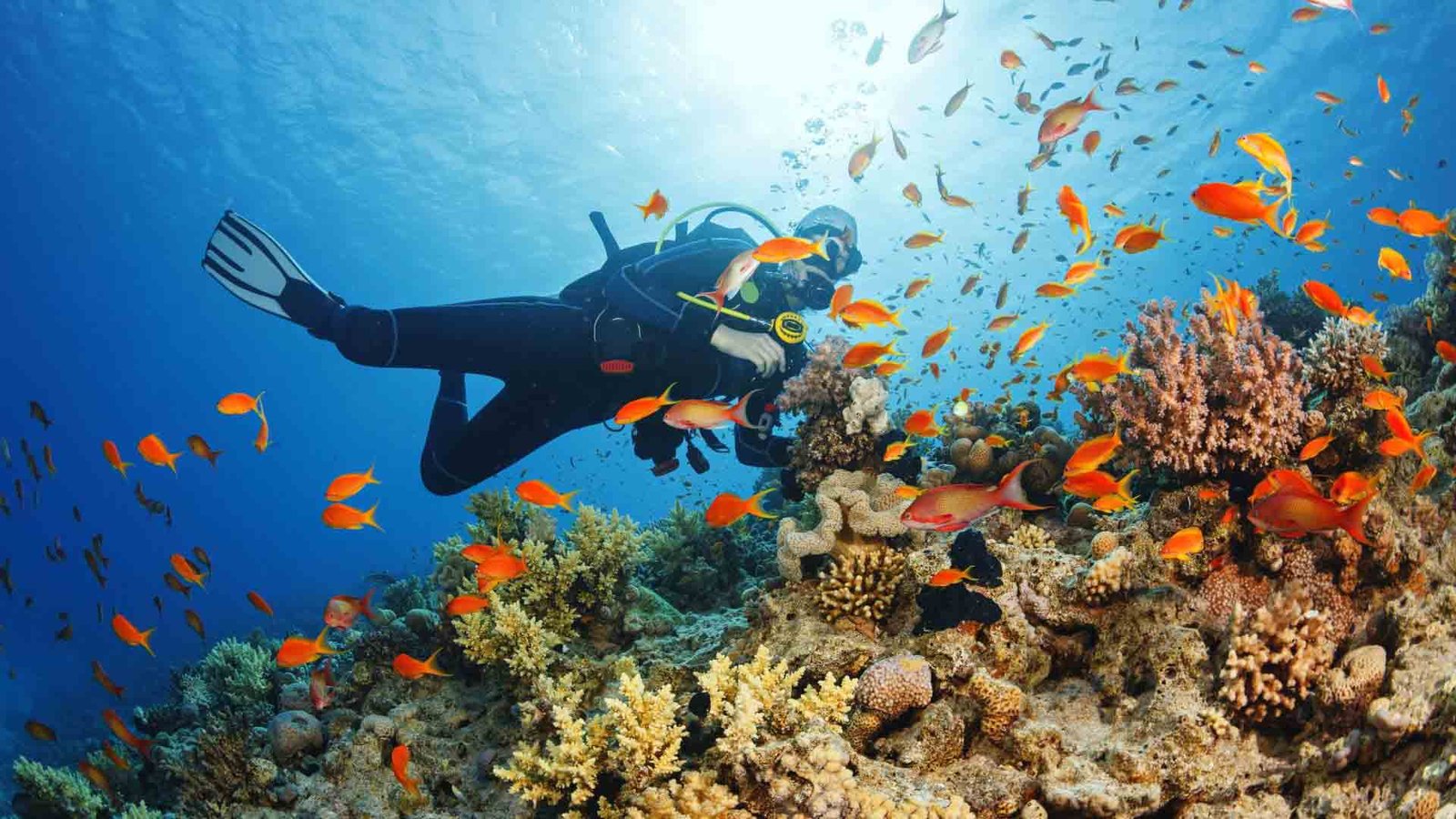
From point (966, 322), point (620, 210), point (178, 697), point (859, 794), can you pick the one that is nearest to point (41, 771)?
point (178, 697)

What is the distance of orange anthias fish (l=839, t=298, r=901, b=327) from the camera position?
15.5 feet

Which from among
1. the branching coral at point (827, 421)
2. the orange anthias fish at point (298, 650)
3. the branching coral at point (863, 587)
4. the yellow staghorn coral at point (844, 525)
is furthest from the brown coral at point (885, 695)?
the orange anthias fish at point (298, 650)

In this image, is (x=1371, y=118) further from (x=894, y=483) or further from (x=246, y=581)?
(x=246, y=581)

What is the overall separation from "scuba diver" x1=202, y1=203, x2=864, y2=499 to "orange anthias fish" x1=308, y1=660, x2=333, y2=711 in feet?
7.91

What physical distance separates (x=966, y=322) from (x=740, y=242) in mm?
86733

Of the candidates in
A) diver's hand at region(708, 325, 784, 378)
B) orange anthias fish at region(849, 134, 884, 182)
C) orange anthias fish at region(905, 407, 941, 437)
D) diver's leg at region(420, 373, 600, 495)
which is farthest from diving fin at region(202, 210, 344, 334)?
orange anthias fish at region(905, 407, 941, 437)

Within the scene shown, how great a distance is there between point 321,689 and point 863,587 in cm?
450

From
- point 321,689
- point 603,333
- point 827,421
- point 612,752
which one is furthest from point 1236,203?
point 321,689

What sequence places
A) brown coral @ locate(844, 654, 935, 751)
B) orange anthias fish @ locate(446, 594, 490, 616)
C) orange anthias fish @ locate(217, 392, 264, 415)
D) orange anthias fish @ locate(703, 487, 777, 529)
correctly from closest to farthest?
1. brown coral @ locate(844, 654, 935, 751)
2. orange anthias fish @ locate(703, 487, 777, 529)
3. orange anthias fish @ locate(446, 594, 490, 616)
4. orange anthias fish @ locate(217, 392, 264, 415)

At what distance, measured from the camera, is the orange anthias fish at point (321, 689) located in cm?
519

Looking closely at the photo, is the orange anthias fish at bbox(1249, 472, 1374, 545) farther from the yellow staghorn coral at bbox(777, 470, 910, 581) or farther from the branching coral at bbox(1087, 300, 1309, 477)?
the yellow staghorn coral at bbox(777, 470, 910, 581)

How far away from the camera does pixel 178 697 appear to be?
25.9 ft

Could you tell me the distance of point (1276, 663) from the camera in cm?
293

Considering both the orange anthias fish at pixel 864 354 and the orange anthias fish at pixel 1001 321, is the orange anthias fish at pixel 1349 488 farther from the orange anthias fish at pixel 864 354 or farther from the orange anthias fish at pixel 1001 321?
the orange anthias fish at pixel 1001 321
